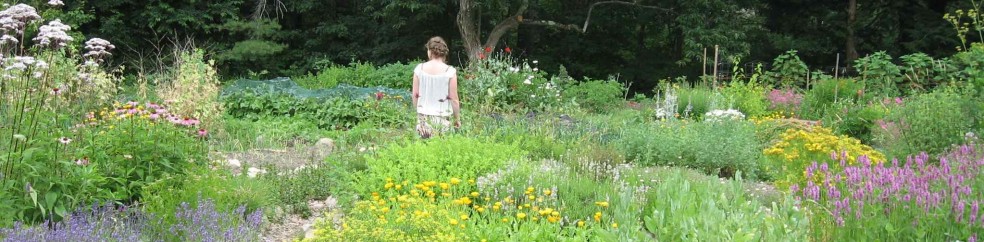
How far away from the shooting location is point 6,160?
379 centimetres

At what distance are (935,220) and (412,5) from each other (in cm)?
1524

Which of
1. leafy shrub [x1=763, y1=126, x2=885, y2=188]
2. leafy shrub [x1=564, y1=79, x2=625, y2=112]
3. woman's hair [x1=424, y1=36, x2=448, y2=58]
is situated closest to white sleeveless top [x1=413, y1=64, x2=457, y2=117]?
woman's hair [x1=424, y1=36, x2=448, y2=58]

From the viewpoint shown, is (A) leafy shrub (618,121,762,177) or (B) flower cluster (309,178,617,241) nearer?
(B) flower cluster (309,178,617,241)

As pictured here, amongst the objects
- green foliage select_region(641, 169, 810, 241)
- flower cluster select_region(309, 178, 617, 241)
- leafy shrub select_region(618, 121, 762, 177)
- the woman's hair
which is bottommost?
leafy shrub select_region(618, 121, 762, 177)

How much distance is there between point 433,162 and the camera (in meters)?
4.86

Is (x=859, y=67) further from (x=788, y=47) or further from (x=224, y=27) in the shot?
(x=224, y=27)

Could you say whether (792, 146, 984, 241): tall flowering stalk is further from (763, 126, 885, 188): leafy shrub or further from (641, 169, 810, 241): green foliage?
(763, 126, 885, 188): leafy shrub

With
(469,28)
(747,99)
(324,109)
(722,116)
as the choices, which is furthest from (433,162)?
(469,28)

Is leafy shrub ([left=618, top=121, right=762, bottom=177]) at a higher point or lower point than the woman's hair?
lower

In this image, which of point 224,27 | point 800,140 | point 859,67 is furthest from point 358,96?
point 224,27

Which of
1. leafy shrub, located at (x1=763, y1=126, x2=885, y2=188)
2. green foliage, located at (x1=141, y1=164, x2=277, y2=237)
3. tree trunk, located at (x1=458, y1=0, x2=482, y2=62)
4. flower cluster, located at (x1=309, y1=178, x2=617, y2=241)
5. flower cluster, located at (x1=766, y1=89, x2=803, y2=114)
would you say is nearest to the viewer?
flower cluster, located at (x1=309, y1=178, x2=617, y2=241)

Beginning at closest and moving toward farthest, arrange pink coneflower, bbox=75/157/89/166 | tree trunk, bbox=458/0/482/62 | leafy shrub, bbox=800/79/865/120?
pink coneflower, bbox=75/157/89/166 < leafy shrub, bbox=800/79/865/120 < tree trunk, bbox=458/0/482/62

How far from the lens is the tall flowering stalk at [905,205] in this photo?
293 centimetres

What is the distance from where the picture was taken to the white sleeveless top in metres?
6.33
